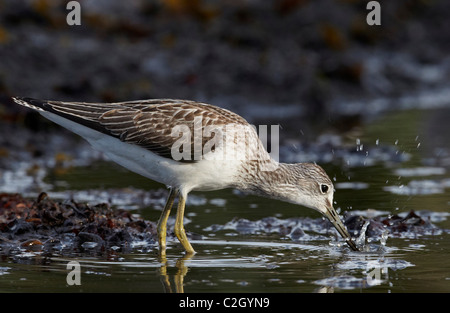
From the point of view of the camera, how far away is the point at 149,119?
912cm

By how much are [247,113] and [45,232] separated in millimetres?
8910

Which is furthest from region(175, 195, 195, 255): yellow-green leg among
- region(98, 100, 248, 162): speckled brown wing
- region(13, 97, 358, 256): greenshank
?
region(98, 100, 248, 162): speckled brown wing

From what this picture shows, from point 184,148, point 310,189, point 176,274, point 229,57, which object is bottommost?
point 176,274

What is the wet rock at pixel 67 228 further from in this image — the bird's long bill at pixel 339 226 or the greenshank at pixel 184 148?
the bird's long bill at pixel 339 226

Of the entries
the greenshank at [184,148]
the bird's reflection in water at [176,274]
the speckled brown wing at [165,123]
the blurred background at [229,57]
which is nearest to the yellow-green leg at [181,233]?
the greenshank at [184,148]

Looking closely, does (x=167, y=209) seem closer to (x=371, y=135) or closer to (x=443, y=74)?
(x=371, y=135)

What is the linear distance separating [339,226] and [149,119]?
7.85 ft

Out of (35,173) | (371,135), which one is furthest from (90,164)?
(371,135)

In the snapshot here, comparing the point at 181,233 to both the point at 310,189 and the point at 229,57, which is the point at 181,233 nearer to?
the point at 310,189

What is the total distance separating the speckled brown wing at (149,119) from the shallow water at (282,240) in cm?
114

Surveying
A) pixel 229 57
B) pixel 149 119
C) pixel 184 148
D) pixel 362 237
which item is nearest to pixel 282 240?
pixel 362 237

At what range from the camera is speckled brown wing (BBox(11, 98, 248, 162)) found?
351 inches
